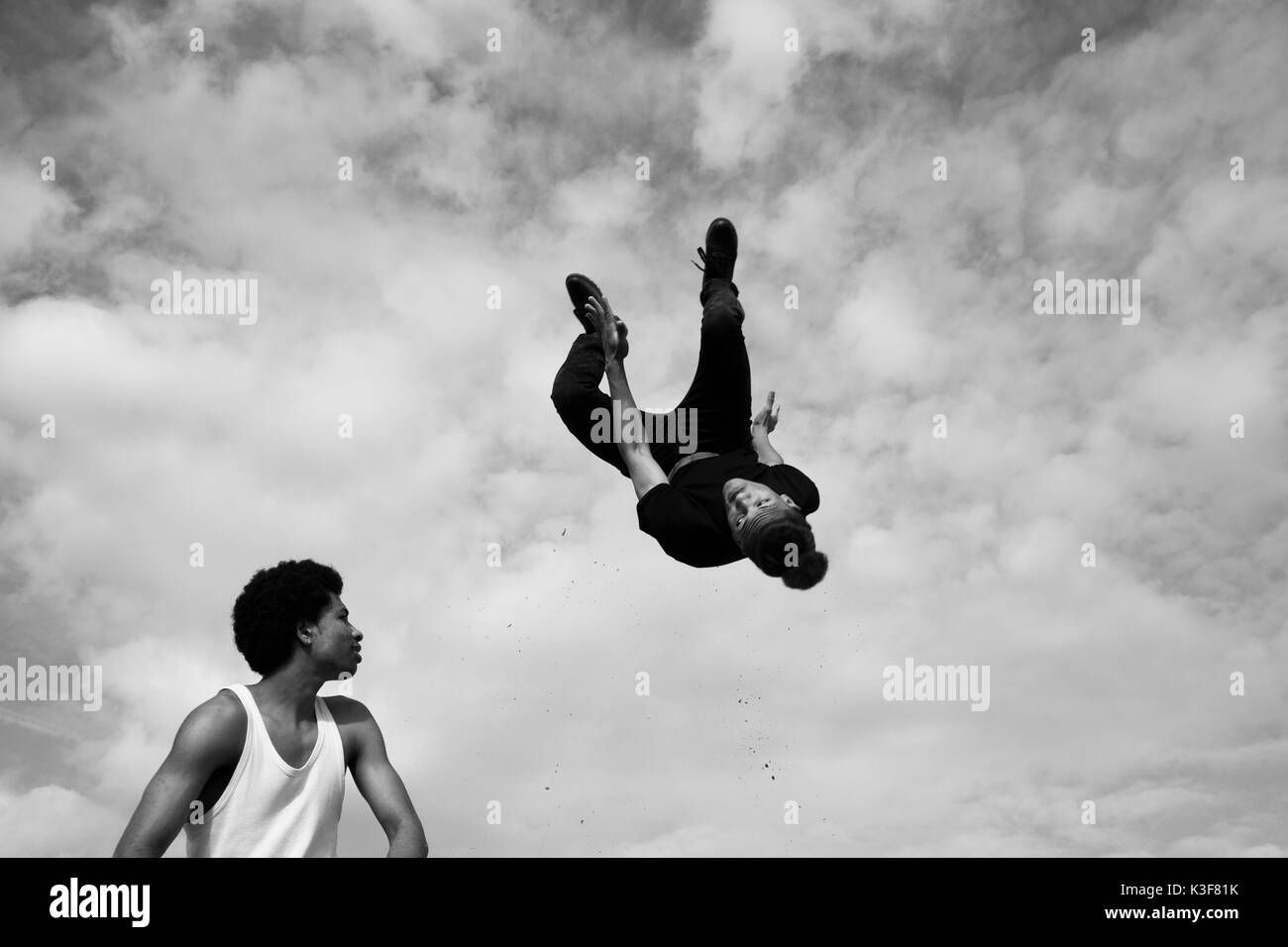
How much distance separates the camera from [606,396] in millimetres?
7047

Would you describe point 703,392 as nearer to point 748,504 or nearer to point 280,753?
point 748,504

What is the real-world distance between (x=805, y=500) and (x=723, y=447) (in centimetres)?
86

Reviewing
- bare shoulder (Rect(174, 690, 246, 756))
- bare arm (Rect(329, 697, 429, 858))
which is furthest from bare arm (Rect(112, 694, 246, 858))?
bare arm (Rect(329, 697, 429, 858))

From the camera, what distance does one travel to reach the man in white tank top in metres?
3.88

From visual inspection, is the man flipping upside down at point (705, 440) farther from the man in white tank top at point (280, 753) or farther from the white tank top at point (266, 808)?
the white tank top at point (266, 808)

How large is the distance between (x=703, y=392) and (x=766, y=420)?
59 centimetres

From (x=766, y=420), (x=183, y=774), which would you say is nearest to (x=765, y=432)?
(x=766, y=420)

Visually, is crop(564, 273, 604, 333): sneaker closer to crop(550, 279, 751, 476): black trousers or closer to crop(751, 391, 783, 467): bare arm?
crop(550, 279, 751, 476): black trousers

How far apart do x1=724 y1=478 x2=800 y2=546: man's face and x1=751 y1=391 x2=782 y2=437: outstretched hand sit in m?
1.18

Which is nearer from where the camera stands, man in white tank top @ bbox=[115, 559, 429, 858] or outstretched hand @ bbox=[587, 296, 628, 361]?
man in white tank top @ bbox=[115, 559, 429, 858]

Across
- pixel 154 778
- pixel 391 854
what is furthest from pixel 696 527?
pixel 154 778

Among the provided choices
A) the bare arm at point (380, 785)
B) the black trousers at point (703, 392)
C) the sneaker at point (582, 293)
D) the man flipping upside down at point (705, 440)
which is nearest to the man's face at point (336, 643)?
the bare arm at point (380, 785)

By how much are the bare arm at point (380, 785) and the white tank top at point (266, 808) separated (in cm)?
20
